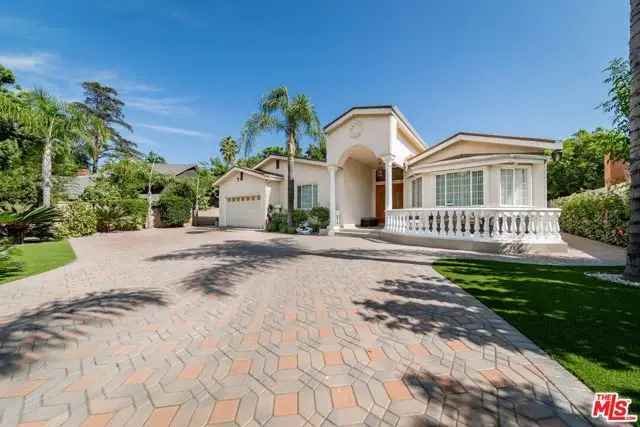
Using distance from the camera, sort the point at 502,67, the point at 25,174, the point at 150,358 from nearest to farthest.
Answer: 1. the point at 150,358
2. the point at 502,67
3. the point at 25,174

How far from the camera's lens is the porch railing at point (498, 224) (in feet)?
31.6

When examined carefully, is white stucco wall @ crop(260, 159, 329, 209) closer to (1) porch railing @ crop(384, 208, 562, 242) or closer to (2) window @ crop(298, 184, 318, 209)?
(2) window @ crop(298, 184, 318, 209)

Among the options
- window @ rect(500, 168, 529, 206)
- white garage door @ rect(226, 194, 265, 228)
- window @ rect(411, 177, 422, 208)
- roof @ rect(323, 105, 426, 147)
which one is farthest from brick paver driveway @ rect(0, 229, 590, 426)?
white garage door @ rect(226, 194, 265, 228)

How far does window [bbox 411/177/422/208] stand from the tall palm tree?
9154 millimetres

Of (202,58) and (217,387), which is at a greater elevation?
(202,58)

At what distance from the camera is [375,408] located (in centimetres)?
209

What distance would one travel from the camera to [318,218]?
17219 mm

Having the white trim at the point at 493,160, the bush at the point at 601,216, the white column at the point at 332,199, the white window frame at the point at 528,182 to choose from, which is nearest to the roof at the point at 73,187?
the white column at the point at 332,199

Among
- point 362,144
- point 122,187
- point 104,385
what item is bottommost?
point 104,385

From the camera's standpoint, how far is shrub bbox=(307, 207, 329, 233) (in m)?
17.1

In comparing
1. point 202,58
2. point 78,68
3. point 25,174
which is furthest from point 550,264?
point 25,174

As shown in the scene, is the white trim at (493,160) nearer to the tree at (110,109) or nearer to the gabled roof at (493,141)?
the gabled roof at (493,141)

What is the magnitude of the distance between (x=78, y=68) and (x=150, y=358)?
17.7 m

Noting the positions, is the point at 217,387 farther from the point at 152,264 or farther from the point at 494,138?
the point at 494,138
